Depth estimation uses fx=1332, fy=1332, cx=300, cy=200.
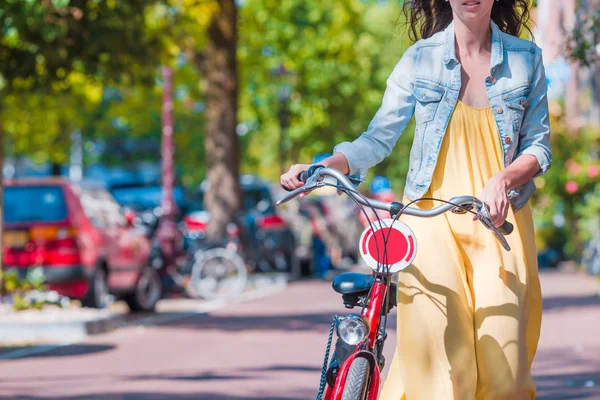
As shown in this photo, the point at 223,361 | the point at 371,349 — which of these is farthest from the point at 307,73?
the point at 371,349

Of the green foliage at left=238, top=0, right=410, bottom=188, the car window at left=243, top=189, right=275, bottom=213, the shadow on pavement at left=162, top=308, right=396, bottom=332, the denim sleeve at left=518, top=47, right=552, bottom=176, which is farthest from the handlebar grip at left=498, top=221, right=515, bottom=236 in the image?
the car window at left=243, top=189, right=275, bottom=213

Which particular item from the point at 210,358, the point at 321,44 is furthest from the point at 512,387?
the point at 321,44

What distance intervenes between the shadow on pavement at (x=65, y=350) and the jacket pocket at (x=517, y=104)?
24.5 feet

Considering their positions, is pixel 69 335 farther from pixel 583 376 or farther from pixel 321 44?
pixel 321 44

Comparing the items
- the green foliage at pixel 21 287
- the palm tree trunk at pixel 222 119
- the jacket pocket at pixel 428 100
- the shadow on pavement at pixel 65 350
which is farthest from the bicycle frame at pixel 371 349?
the palm tree trunk at pixel 222 119

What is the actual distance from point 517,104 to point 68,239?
10094 mm

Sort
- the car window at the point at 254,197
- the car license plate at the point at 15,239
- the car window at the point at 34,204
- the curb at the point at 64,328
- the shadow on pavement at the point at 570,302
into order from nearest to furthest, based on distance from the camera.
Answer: the curb at the point at 64,328 → the car window at the point at 34,204 → the car license plate at the point at 15,239 → the shadow on pavement at the point at 570,302 → the car window at the point at 254,197

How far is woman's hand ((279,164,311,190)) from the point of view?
404 centimetres

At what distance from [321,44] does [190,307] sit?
23.0 metres

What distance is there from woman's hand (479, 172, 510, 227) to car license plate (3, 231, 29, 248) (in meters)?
10.7

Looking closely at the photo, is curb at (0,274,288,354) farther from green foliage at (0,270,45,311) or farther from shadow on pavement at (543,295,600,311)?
shadow on pavement at (543,295,600,311)

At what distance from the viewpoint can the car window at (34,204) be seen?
45.8 ft

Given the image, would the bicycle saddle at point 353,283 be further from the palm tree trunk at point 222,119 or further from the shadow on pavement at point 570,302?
the palm tree trunk at point 222,119

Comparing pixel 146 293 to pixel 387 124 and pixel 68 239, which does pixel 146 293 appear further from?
pixel 387 124
